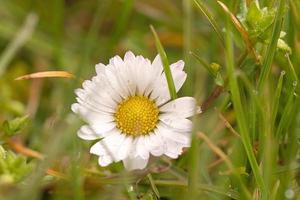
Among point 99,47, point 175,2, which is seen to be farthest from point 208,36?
point 99,47

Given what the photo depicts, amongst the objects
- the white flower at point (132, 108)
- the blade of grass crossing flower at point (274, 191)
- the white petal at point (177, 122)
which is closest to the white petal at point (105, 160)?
the white flower at point (132, 108)

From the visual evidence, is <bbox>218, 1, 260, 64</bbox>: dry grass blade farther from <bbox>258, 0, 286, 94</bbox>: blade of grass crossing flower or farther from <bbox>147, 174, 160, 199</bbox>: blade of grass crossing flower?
<bbox>147, 174, 160, 199</bbox>: blade of grass crossing flower

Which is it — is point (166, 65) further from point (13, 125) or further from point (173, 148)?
point (13, 125)

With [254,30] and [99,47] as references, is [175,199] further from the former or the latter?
[99,47]

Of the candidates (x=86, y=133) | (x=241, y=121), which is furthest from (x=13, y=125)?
(x=241, y=121)

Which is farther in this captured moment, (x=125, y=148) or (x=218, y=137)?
(x=218, y=137)

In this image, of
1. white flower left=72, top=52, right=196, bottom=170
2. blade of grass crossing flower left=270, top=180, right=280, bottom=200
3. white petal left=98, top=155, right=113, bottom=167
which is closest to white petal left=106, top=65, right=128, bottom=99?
white flower left=72, top=52, right=196, bottom=170
